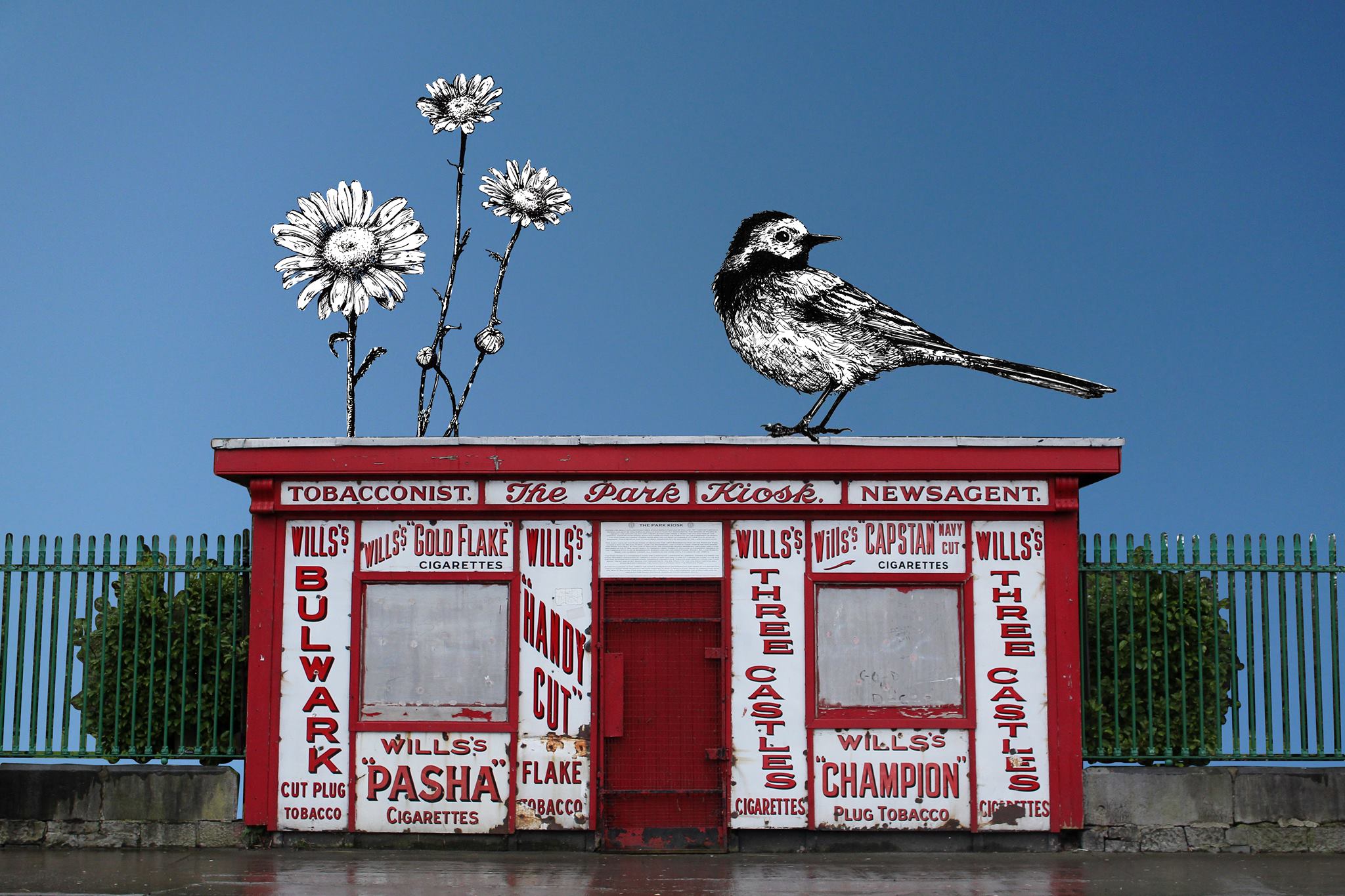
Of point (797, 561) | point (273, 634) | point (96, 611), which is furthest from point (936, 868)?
point (96, 611)

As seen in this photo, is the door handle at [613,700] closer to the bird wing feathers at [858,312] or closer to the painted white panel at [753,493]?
the painted white panel at [753,493]

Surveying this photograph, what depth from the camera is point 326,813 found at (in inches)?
495

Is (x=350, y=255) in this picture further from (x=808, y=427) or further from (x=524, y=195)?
(x=808, y=427)

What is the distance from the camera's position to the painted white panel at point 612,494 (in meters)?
12.6

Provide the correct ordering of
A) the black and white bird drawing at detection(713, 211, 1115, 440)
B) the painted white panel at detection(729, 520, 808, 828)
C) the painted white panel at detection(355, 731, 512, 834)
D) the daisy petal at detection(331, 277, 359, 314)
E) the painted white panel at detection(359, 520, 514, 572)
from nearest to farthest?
the painted white panel at detection(729, 520, 808, 828) → the painted white panel at detection(355, 731, 512, 834) → the painted white panel at detection(359, 520, 514, 572) → the black and white bird drawing at detection(713, 211, 1115, 440) → the daisy petal at detection(331, 277, 359, 314)

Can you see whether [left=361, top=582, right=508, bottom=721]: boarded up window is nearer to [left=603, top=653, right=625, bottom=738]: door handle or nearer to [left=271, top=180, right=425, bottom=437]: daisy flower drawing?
[left=603, top=653, right=625, bottom=738]: door handle

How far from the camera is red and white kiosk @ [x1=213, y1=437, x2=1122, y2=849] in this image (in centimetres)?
1241

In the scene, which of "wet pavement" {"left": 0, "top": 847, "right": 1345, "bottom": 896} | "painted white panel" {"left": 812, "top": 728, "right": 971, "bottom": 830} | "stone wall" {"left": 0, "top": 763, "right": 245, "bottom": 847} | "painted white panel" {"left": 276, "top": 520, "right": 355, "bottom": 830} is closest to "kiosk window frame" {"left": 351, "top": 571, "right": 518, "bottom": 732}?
"painted white panel" {"left": 276, "top": 520, "right": 355, "bottom": 830}

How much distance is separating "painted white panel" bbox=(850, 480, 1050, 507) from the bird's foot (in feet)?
2.18

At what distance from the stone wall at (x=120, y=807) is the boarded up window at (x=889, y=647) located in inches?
231

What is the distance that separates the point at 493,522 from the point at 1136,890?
253 inches

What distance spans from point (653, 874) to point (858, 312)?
5.83 m

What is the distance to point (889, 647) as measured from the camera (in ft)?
41.1

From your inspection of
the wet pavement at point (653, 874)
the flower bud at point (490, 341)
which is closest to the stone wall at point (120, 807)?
the wet pavement at point (653, 874)
